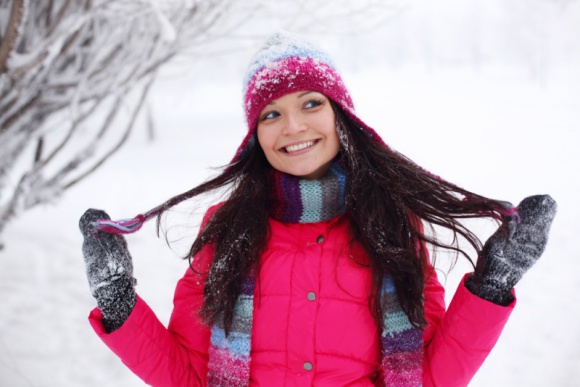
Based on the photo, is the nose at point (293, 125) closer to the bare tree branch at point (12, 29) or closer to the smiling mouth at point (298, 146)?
the smiling mouth at point (298, 146)

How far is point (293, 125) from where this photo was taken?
150 cm

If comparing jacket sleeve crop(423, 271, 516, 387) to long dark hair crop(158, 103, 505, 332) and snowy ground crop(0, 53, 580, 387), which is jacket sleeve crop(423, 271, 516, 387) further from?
snowy ground crop(0, 53, 580, 387)

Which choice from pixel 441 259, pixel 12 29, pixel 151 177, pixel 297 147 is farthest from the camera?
pixel 151 177

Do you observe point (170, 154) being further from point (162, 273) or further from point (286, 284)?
point (286, 284)

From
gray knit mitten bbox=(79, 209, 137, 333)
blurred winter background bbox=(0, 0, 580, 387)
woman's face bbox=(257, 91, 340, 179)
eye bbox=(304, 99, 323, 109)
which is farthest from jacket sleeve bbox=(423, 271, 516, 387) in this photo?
gray knit mitten bbox=(79, 209, 137, 333)

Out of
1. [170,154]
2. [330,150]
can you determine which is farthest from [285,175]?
[170,154]

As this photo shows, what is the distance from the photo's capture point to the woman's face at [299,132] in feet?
5.05

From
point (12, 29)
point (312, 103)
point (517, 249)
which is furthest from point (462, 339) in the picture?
point (12, 29)

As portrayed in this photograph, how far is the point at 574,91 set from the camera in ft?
42.0

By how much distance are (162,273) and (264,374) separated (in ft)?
9.86

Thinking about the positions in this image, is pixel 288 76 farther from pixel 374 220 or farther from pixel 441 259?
pixel 441 259

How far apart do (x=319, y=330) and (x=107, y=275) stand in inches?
28.9

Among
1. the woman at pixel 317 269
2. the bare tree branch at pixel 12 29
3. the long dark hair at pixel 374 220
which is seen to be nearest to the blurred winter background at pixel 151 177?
the bare tree branch at pixel 12 29

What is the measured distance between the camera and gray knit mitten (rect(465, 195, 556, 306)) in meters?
1.33
